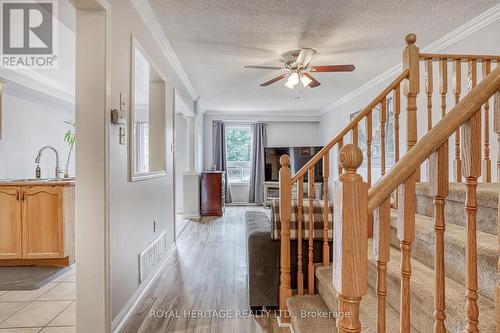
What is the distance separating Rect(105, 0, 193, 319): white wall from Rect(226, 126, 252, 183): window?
4.80 m

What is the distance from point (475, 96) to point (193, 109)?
5.29 meters

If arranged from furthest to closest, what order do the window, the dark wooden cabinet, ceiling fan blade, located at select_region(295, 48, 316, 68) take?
the window → the dark wooden cabinet → ceiling fan blade, located at select_region(295, 48, 316, 68)

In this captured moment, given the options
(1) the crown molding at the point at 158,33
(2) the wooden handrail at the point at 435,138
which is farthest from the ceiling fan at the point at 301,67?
(2) the wooden handrail at the point at 435,138

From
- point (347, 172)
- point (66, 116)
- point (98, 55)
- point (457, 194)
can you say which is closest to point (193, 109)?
point (66, 116)

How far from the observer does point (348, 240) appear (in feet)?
2.60

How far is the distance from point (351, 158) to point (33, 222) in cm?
351

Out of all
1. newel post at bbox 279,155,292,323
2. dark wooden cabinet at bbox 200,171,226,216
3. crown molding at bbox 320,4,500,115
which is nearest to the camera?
newel post at bbox 279,155,292,323

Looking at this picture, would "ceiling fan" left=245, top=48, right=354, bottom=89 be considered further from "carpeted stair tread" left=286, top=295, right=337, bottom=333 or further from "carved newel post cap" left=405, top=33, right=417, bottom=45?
"carpeted stair tread" left=286, top=295, right=337, bottom=333

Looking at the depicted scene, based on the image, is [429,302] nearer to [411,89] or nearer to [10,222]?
[411,89]

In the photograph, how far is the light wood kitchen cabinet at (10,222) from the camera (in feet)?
10.0

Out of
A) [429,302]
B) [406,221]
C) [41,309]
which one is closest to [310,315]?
[429,302]

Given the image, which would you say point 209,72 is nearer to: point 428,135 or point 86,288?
point 86,288

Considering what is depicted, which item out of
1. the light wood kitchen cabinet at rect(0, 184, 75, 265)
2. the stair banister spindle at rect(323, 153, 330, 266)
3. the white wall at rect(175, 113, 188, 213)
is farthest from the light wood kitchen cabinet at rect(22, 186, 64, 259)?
the white wall at rect(175, 113, 188, 213)

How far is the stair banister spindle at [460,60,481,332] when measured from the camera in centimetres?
79
